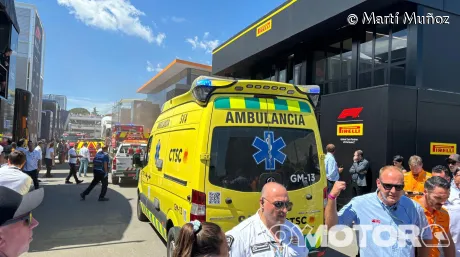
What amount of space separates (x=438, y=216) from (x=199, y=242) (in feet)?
8.43

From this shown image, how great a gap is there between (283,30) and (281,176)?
1023 cm

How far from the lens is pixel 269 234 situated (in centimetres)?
237

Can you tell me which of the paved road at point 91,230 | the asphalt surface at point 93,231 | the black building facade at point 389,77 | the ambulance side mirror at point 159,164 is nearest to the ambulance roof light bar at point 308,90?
the ambulance side mirror at point 159,164

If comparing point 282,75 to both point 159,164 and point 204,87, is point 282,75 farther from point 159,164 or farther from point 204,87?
point 204,87

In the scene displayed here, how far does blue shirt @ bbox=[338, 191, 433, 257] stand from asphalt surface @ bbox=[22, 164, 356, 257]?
303 centimetres

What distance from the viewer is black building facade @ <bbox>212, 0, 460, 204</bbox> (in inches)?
342

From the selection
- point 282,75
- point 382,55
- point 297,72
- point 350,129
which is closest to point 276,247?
point 350,129

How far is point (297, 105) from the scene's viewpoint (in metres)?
4.15

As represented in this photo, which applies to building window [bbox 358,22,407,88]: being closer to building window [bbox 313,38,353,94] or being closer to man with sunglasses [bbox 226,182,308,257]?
building window [bbox 313,38,353,94]

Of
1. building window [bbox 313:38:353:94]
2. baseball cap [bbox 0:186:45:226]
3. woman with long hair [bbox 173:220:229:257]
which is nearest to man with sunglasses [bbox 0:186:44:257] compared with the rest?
baseball cap [bbox 0:186:45:226]

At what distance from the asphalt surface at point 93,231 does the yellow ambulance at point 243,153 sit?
5.67 ft

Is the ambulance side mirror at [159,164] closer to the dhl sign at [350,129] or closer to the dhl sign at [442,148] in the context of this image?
the dhl sign at [350,129]

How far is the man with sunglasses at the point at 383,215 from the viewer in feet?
8.63

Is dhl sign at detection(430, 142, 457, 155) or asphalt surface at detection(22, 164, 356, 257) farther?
dhl sign at detection(430, 142, 457, 155)
